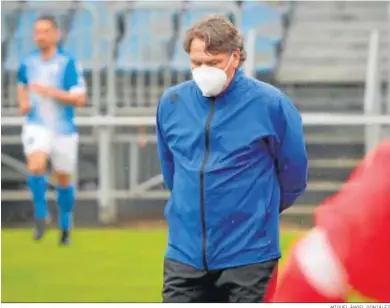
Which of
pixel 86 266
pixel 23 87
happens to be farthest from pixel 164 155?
pixel 23 87

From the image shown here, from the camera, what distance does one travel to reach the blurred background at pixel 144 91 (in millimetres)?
8539

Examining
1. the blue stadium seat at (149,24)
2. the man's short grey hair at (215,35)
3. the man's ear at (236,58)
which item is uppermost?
the man's short grey hair at (215,35)

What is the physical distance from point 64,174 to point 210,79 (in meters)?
4.43

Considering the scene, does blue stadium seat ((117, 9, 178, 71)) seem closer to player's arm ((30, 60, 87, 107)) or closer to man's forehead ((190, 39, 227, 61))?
player's arm ((30, 60, 87, 107))

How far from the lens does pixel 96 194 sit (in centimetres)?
860

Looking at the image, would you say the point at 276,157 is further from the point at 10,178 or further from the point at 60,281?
the point at 10,178

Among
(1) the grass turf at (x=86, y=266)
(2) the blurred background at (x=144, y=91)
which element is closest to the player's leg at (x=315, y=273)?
(1) the grass turf at (x=86, y=266)

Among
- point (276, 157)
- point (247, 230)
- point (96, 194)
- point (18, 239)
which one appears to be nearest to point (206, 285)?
point (247, 230)

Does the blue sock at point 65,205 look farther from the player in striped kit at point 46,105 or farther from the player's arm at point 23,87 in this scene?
the player's arm at point 23,87

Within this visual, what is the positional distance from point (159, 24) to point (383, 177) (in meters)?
7.95

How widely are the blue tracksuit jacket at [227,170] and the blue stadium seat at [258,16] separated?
620 centimetres

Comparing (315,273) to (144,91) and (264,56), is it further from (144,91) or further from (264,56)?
(264,56)

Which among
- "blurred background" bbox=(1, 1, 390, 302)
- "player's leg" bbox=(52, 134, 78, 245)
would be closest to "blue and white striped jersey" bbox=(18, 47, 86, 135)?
"player's leg" bbox=(52, 134, 78, 245)

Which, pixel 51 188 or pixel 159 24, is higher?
pixel 159 24
